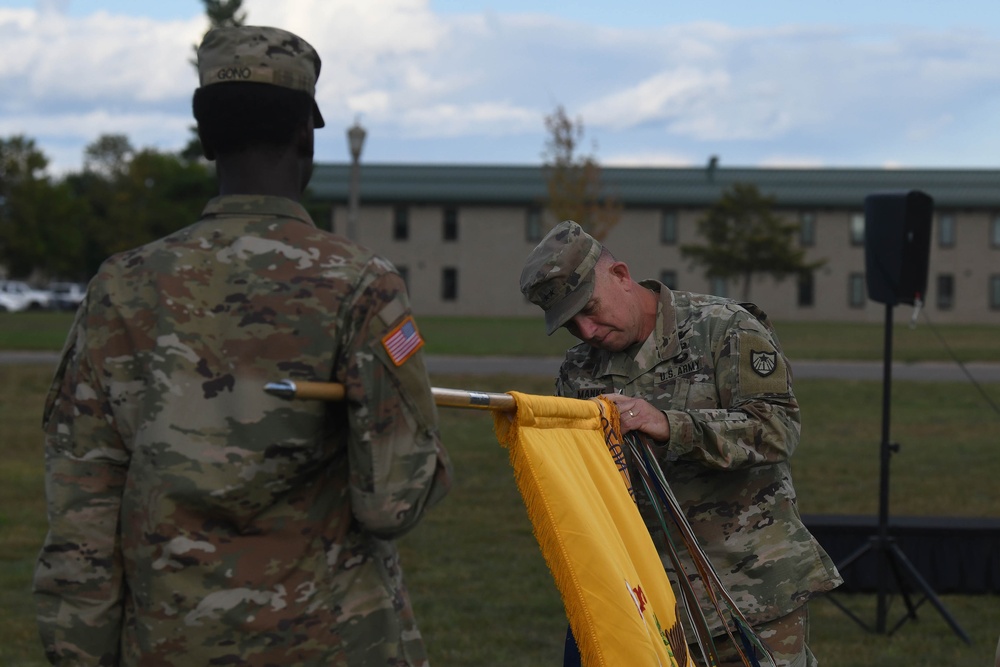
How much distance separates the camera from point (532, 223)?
237 ft

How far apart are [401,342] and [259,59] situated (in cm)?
65

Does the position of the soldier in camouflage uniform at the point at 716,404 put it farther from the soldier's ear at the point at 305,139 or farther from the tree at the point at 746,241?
the tree at the point at 746,241

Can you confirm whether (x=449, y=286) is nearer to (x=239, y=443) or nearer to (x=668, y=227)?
(x=668, y=227)

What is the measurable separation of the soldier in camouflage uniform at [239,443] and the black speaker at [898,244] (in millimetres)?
6456

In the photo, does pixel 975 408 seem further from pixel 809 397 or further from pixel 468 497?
pixel 468 497

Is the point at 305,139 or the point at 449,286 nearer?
the point at 305,139

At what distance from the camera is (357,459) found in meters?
2.58

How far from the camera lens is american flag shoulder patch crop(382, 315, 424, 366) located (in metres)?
2.56

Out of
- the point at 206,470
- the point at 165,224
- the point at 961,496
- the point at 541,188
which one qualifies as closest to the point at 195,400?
the point at 206,470

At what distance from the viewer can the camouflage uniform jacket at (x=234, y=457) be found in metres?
2.57

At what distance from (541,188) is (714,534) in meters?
68.7

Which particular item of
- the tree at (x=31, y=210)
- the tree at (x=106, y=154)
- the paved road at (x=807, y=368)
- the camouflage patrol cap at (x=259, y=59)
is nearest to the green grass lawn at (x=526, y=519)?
the paved road at (x=807, y=368)

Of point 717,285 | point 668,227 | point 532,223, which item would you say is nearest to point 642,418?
point 532,223

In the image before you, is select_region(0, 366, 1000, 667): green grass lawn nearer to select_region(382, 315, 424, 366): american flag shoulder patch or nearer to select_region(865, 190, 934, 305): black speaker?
select_region(865, 190, 934, 305): black speaker
